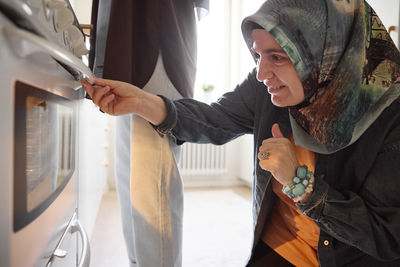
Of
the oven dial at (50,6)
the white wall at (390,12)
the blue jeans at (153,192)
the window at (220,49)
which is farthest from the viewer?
the window at (220,49)

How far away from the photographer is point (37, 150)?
17.2 inches

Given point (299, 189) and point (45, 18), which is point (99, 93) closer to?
point (45, 18)

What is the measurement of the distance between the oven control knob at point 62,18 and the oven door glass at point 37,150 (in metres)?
0.10

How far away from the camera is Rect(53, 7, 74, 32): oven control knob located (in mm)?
447

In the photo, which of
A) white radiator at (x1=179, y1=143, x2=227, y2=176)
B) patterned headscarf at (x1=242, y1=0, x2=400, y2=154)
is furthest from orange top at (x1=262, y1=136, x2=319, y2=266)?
white radiator at (x1=179, y1=143, x2=227, y2=176)

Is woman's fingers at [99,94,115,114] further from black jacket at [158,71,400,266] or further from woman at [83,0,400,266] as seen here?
black jacket at [158,71,400,266]

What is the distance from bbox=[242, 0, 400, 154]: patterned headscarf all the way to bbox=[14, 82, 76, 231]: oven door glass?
0.47 metres

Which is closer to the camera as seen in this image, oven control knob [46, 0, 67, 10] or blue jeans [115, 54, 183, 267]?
oven control knob [46, 0, 67, 10]

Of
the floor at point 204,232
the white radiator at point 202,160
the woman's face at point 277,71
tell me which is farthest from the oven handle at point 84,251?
the white radiator at point 202,160

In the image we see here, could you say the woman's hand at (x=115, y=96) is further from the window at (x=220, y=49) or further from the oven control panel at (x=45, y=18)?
the window at (x=220, y=49)

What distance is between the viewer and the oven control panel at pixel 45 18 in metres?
0.30

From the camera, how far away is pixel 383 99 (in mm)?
Answer: 680

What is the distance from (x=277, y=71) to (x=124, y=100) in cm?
39

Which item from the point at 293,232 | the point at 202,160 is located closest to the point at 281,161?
the point at 293,232
